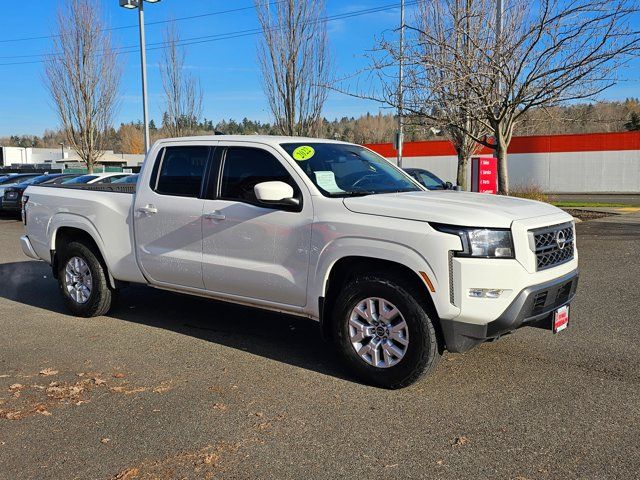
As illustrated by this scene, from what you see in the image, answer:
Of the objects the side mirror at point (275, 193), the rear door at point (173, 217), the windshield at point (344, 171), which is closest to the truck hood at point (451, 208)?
the windshield at point (344, 171)

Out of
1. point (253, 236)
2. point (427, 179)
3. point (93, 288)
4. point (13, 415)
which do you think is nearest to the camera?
point (13, 415)

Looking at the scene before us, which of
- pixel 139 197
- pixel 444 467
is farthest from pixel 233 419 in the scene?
pixel 139 197

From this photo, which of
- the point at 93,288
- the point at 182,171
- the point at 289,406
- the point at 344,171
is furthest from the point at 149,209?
the point at 289,406

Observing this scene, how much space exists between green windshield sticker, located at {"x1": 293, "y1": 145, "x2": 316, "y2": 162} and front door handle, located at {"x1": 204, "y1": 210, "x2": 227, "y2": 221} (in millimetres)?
799

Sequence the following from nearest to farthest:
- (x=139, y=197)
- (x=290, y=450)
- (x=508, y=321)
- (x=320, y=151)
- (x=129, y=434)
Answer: (x=290, y=450)
(x=129, y=434)
(x=508, y=321)
(x=320, y=151)
(x=139, y=197)

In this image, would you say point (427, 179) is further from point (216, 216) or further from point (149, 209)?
point (216, 216)

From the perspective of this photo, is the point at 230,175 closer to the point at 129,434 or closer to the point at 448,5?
the point at 129,434

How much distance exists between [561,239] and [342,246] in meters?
1.63

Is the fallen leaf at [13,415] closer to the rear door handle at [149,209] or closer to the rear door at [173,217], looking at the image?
the rear door at [173,217]

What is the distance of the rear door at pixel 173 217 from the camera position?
17.5 ft

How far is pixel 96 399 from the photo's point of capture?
4176 millimetres

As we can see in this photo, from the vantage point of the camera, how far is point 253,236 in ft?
16.0

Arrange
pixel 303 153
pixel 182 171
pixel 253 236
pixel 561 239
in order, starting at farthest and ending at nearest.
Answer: pixel 182 171, pixel 303 153, pixel 253 236, pixel 561 239

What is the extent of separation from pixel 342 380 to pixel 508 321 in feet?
4.37
